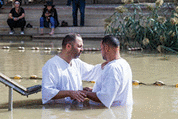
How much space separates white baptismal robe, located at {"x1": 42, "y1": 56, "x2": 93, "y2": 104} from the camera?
15.3 feet

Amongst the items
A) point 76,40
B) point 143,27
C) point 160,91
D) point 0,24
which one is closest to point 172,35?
point 143,27

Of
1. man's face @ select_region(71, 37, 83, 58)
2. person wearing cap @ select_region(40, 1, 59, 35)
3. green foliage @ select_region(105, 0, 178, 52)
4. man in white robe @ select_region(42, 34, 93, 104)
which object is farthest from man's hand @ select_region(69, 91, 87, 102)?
person wearing cap @ select_region(40, 1, 59, 35)

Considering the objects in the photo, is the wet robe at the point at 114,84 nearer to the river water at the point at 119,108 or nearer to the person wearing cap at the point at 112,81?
the person wearing cap at the point at 112,81

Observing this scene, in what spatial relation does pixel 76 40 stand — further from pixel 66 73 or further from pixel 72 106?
pixel 72 106

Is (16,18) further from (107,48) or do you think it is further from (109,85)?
(109,85)

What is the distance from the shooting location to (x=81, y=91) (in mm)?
4711

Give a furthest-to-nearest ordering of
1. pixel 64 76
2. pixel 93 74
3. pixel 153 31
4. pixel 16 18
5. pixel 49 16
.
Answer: pixel 16 18, pixel 49 16, pixel 153 31, pixel 93 74, pixel 64 76

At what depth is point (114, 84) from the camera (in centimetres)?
450

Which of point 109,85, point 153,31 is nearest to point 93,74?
point 109,85

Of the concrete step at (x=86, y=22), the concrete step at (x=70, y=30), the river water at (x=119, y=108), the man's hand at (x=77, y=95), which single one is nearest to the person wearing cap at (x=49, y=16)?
the concrete step at (x=70, y=30)

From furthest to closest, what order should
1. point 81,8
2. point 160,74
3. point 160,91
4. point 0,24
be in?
point 0,24
point 81,8
point 160,74
point 160,91

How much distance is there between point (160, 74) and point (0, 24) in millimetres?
11291

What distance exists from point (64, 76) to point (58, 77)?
0.08 meters

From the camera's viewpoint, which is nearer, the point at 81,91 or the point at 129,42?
the point at 81,91
